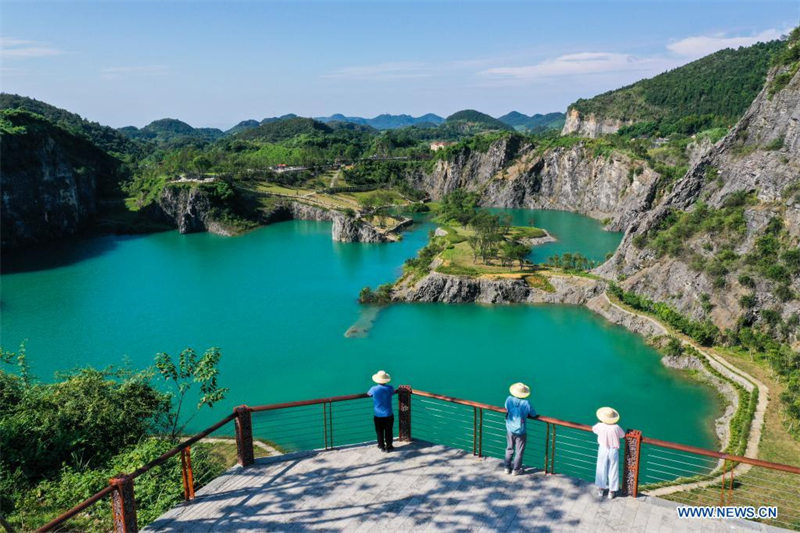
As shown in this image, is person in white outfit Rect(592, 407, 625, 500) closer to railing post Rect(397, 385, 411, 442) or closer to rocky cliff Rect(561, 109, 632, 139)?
railing post Rect(397, 385, 411, 442)

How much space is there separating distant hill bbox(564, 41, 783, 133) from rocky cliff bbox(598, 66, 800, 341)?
244 ft

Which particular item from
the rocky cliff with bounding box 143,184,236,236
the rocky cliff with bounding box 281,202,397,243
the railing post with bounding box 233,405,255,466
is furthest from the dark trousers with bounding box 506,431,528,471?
the rocky cliff with bounding box 143,184,236,236

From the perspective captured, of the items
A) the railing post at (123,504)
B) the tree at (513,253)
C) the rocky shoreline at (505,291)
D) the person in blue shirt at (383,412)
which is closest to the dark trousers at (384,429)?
the person in blue shirt at (383,412)

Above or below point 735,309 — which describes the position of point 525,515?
above

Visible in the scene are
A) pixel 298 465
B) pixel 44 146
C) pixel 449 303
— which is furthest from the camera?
pixel 44 146

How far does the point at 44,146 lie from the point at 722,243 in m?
93.5

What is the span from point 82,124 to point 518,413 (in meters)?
212

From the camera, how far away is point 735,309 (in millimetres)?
36188

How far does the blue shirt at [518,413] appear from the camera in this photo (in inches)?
411

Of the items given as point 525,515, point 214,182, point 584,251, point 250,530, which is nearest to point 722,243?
point 584,251

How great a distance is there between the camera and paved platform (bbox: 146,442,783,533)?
364 inches

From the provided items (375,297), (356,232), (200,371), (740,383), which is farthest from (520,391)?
(356,232)

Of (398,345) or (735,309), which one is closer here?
(735,309)

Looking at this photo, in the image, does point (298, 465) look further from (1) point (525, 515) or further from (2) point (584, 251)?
(2) point (584, 251)
